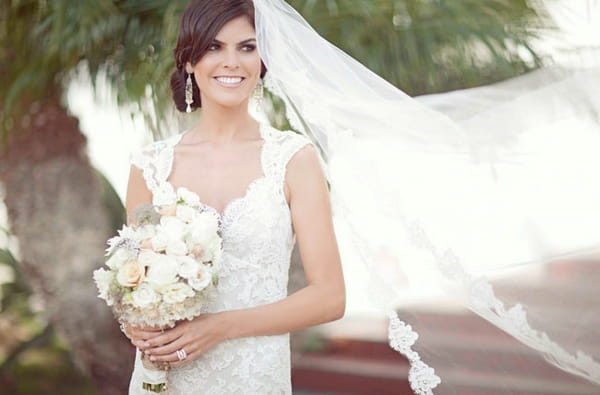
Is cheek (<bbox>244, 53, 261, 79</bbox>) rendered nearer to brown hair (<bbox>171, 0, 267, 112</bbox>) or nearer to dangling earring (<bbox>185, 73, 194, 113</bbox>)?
brown hair (<bbox>171, 0, 267, 112</bbox>)

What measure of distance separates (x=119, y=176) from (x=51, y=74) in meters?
0.83

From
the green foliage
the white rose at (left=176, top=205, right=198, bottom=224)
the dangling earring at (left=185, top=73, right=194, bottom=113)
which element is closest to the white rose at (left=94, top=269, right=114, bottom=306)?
the white rose at (left=176, top=205, right=198, bottom=224)

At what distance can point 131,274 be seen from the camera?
2.01m

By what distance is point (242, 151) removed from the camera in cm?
240

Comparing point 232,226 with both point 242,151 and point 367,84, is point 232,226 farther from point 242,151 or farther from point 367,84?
point 367,84

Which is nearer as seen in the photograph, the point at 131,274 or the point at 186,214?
the point at 131,274

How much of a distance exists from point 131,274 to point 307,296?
18.1 inches

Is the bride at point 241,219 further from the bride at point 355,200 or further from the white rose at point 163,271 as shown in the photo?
the white rose at point 163,271

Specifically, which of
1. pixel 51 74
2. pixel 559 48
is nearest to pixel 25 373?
pixel 51 74

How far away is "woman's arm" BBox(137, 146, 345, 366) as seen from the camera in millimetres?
2199

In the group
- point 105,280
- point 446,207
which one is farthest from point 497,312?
point 105,280

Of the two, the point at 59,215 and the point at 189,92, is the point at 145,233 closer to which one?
the point at 189,92

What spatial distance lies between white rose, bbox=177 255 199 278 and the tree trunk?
10.2 feet

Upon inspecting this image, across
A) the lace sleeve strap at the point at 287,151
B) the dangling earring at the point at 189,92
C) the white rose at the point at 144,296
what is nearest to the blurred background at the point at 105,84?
the lace sleeve strap at the point at 287,151
